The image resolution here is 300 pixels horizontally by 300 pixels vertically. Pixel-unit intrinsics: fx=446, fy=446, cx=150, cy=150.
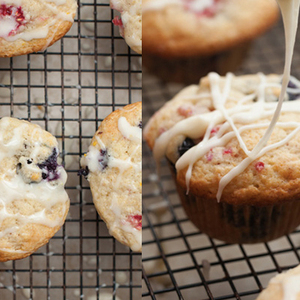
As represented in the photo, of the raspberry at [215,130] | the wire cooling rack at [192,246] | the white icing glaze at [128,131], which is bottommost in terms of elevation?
the wire cooling rack at [192,246]

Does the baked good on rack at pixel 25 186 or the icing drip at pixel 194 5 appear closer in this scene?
the baked good on rack at pixel 25 186

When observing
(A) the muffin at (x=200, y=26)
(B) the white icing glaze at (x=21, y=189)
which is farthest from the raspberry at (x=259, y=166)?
(A) the muffin at (x=200, y=26)

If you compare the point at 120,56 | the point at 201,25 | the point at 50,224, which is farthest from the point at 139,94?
the point at 201,25

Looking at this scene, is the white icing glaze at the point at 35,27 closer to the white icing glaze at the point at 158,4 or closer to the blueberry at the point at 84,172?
the blueberry at the point at 84,172

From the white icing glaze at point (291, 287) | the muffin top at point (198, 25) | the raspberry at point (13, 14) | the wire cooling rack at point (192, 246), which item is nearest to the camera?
the white icing glaze at point (291, 287)

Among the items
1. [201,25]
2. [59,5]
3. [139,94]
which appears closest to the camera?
[59,5]

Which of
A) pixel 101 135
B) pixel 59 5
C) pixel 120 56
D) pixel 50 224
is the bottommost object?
pixel 50 224

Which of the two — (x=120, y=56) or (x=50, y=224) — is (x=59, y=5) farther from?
(x=50, y=224)
